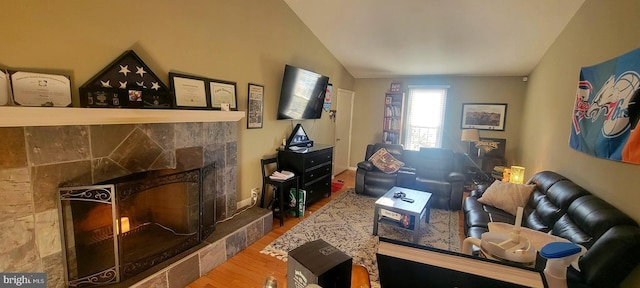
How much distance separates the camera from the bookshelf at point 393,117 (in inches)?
221

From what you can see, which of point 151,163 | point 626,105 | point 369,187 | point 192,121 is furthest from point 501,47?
point 151,163

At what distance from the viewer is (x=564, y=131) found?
2.71 m

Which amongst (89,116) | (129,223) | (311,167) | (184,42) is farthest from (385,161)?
(89,116)

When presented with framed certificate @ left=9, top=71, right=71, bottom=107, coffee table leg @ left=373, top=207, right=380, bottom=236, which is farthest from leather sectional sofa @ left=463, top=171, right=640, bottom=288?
framed certificate @ left=9, top=71, right=71, bottom=107

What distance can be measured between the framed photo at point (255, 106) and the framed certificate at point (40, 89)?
5.52ft

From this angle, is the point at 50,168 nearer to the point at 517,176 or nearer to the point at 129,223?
the point at 129,223

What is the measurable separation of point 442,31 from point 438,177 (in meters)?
2.05

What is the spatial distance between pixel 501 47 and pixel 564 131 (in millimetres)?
1620

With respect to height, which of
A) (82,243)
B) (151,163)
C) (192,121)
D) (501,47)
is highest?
(501,47)

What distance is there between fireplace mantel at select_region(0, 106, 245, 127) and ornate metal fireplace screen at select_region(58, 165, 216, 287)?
41cm

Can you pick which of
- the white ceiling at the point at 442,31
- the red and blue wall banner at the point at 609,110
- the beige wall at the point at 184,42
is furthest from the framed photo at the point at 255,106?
the red and blue wall banner at the point at 609,110

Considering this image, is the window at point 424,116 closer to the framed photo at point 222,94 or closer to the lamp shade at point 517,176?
the lamp shade at point 517,176

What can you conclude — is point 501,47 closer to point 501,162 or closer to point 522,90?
point 522,90

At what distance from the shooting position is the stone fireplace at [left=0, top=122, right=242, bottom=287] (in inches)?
59.9
